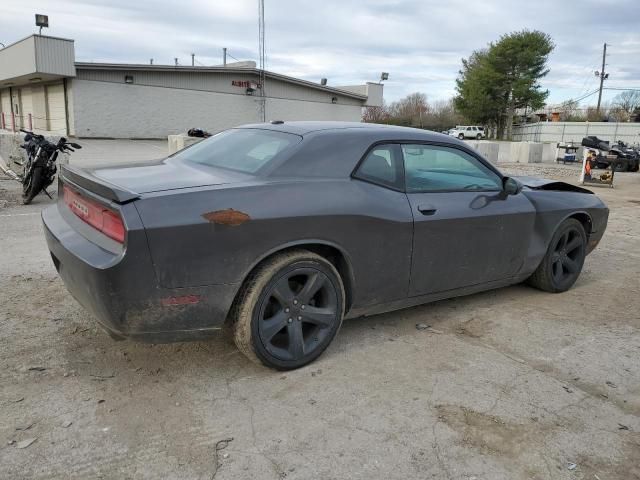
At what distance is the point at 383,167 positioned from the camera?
3.68 meters

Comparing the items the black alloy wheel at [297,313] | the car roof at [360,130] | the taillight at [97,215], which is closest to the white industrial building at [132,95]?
the car roof at [360,130]

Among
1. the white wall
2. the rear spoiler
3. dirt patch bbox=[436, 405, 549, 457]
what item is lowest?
dirt patch bbox=[436, 405, 549, 457]

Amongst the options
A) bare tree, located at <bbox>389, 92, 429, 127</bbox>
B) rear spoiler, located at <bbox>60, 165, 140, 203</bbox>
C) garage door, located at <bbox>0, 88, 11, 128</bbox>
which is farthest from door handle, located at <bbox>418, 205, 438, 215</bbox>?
bare tree, located at <bbox>389, 92, 429, 127</bbox>

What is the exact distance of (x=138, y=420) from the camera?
2.73 meters

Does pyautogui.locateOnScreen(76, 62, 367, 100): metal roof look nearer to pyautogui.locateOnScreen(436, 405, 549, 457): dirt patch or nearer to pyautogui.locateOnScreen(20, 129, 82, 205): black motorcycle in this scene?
pyautogui.locateOnScreen(20, 129, 82, 205): black motorcycle

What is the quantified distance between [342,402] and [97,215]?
1.70 meters

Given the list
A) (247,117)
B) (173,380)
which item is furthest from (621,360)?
(247,117)

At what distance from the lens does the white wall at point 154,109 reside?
26.8 meters

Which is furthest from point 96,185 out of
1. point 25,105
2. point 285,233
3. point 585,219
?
point 25,105

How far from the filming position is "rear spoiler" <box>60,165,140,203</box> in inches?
107

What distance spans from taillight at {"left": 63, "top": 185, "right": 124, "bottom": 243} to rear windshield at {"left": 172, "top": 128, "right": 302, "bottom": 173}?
87cm

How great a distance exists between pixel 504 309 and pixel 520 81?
2093 inches

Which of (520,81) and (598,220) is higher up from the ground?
(520,81)

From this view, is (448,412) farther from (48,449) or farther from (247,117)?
(247,117)
